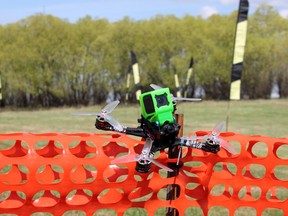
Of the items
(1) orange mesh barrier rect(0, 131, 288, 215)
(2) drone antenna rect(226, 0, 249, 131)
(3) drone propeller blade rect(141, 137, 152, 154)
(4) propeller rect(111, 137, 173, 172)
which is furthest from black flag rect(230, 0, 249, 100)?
(4) propeller rect(111, 137, 173, 172)

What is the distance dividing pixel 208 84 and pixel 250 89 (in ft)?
13.2

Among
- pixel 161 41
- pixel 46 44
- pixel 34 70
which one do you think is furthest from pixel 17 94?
pixel 161 41

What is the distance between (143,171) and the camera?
11.1 ft

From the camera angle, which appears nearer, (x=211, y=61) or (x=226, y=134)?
(x=226, y=134)

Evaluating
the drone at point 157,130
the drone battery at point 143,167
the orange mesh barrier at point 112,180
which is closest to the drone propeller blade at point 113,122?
the drone at point 157,130

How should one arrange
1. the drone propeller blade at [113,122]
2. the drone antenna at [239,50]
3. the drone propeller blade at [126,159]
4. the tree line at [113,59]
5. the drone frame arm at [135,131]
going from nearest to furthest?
the drone propeller blade at [126,159], the drone propeller blade at [113,122], the drone frame arm at [135,131], the drone antenna at [239,50], the tree line at [113,59]

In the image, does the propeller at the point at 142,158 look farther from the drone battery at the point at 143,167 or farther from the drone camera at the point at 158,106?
the drone camera at the point at 158,106

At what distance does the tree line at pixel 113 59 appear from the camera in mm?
40562

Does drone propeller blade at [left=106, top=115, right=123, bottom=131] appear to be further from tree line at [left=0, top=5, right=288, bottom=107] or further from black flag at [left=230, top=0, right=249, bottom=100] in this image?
tree line at [left=0, top=5, right=288, bottom=107]

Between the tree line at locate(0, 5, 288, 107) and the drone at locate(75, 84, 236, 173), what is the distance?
37.3 m

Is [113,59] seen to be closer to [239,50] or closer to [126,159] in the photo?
[239,50]

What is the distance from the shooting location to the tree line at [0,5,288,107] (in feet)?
133

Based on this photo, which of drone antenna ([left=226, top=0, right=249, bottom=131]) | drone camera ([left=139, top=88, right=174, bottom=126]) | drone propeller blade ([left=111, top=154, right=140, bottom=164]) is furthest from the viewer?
drone antenna ([left=226, top=0, right=249, bottom=131])

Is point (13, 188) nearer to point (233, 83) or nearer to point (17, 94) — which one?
point (233, 83)
